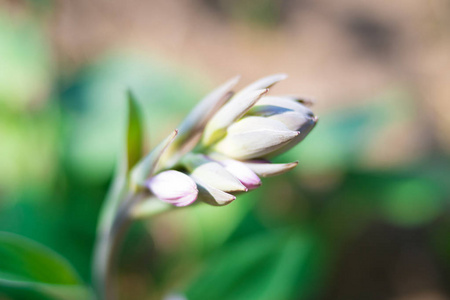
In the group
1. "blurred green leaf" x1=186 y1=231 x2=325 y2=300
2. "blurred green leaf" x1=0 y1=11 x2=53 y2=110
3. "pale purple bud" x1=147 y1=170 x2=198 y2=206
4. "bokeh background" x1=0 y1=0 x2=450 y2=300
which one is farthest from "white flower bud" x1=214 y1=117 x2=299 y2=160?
"blurred green leaf" x1=0 y1=11 x2=53 y2=110

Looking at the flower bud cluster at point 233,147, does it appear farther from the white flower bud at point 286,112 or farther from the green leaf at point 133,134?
the green leaf at point 133,134

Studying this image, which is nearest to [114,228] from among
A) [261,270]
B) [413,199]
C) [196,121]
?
[196,121]

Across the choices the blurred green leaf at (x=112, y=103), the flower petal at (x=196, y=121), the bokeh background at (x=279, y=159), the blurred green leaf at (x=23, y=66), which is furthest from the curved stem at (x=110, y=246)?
the blurred green leaf at (x=23, y=66)

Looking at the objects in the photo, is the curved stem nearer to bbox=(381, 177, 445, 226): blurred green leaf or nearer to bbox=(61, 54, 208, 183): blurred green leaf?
bbox=(61, 54, 208, 183): blurred green leaf

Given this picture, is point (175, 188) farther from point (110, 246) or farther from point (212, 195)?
point (110, 246)

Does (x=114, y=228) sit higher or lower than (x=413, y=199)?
higher

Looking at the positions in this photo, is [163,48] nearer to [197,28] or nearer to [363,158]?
[197,28]

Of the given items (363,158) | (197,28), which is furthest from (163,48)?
(363,158)
